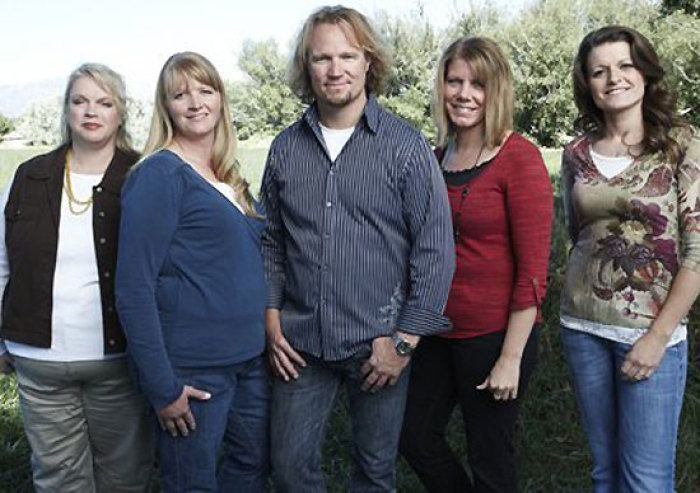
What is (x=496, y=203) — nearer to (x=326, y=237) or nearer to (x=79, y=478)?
(x=326, y=237)

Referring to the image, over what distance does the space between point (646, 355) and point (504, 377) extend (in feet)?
1.41

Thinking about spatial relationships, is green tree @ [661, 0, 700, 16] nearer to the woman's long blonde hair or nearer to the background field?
the background field

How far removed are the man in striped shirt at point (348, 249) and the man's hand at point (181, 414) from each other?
30cm

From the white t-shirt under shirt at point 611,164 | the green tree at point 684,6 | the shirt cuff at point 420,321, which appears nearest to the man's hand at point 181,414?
the shirt cuff at point 420,321

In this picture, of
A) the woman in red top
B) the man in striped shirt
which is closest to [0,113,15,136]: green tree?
the man in striped shirt

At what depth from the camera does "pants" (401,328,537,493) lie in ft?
8.80

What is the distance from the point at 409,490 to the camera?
378 cm

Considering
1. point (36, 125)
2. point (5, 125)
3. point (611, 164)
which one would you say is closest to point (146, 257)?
point (611, 164)

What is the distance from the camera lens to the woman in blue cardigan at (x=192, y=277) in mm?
2305

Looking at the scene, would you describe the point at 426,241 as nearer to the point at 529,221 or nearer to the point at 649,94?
the point at 529,221

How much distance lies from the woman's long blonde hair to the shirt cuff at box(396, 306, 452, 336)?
1.90ft

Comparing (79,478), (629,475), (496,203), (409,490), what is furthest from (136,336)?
(409,490)

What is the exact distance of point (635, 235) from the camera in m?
2.52

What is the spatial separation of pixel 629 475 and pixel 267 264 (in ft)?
4.37
